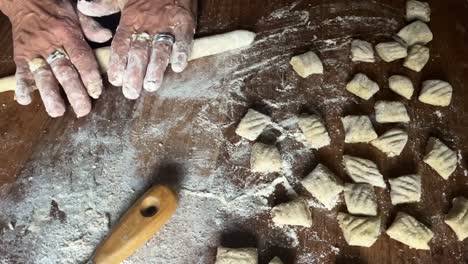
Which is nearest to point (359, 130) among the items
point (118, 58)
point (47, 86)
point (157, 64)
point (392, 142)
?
point (392, 142)

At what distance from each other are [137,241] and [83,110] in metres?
0.63

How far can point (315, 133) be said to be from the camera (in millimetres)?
1954

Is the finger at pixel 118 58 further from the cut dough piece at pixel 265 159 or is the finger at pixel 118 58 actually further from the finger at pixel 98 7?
the cut dough piece at pixel 265 159

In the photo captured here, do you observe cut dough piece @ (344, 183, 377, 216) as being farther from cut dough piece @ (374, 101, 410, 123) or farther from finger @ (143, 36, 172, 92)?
finger @ (143, 36, 172, 92)

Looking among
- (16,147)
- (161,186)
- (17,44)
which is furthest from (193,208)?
(17,44)

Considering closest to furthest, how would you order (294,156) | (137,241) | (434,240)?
(137,241)
(434,240)
(294,156)

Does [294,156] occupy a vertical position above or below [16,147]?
above

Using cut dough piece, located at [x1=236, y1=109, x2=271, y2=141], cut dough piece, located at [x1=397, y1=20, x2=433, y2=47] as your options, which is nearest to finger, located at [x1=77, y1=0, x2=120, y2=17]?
cut dough piece, located at [x1=236, y1=109, x2=271, y2=141]

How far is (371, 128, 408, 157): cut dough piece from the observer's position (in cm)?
192

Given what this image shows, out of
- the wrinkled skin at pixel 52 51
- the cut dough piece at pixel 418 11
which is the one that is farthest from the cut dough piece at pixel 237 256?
the cut dough piece at pixel 418 11

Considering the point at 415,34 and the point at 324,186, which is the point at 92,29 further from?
the point at 415,34

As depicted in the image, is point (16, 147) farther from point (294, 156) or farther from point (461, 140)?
point (461, 140)

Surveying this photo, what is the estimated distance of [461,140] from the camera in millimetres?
1988

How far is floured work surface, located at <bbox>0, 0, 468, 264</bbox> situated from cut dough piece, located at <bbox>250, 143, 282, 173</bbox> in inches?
1.2
